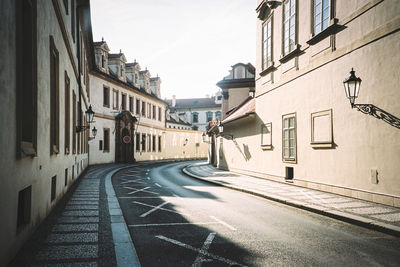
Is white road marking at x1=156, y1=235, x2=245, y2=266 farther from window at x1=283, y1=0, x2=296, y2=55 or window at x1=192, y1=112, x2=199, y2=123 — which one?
window at x1=192, y1=112, x2=199, y2=123

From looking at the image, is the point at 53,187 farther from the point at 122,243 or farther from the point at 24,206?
the point at 122,243

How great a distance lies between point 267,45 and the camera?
661 inches

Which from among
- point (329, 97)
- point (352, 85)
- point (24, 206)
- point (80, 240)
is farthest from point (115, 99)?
point (80, 240)

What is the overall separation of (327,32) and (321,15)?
0.98m

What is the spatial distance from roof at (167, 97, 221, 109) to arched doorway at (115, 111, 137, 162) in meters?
41.3

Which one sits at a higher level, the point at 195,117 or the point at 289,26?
the point at 195,117

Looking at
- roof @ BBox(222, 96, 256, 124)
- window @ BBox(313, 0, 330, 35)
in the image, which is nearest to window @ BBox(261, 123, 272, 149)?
roof @ BBox(222, 96, 256, 124)

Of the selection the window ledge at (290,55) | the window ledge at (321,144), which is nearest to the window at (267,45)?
the window ledge at (290,55)

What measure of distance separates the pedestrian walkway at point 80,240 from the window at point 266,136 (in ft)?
33.4

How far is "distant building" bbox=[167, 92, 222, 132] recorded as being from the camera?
77.2 m

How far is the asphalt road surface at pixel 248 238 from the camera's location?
15.2 ft

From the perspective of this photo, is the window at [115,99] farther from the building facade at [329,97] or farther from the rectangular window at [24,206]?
the rectangular window at [24,206]

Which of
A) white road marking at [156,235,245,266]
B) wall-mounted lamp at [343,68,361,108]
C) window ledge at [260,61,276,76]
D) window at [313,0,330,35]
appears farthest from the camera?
window ledge at [260,61,276,76]

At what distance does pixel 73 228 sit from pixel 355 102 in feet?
29.3
